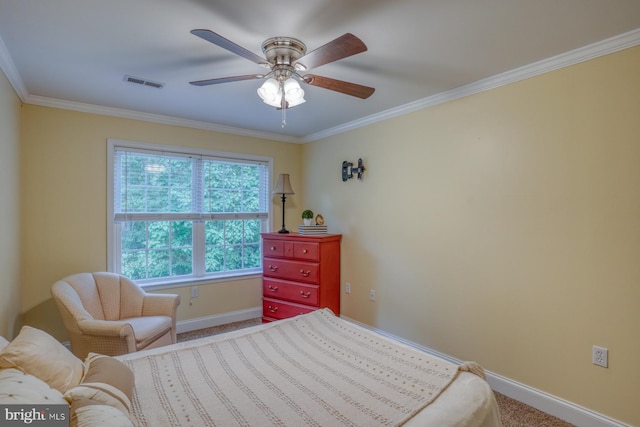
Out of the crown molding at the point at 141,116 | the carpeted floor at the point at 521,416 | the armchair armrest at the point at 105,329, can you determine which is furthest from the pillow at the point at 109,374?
the crown molding at the point at 141,116

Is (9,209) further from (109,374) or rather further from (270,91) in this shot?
(270,91)

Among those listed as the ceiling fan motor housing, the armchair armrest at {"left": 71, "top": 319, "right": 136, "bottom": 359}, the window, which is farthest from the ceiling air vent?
the armchair armrest at {"left": 71, "top": 319, "right": 136, "bottom": 359}

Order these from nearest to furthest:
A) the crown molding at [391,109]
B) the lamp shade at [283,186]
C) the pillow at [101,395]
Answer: the pillow at [101,395]
the crown molding at [391,109]
the lamp shade at [283,186]

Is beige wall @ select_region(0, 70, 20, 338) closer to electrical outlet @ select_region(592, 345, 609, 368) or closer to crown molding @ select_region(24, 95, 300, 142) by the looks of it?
crown molding @ select_region(24, 95, 300, 142)

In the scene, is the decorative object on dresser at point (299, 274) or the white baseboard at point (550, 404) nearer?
the white baseboard at point (550, 404)

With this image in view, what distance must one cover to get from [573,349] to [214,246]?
361cm

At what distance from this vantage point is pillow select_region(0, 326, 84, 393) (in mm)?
1197

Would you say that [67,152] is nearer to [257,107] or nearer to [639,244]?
[257,107]

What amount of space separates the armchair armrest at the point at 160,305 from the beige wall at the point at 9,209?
93 cm

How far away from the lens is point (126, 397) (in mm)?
1258

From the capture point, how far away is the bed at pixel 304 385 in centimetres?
125

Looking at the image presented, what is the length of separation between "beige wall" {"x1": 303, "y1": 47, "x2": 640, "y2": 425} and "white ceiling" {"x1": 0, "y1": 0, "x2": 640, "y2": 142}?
11.7 inches

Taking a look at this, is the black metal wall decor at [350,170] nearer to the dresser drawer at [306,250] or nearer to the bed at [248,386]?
the dresser drawer at [306,250]

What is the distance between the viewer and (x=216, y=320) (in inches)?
155
